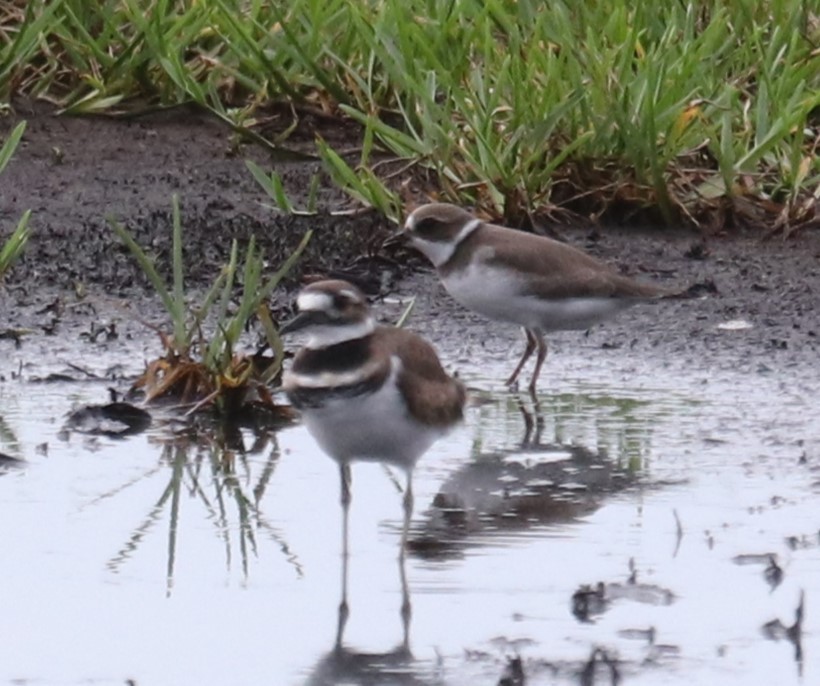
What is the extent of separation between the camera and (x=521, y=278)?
24.2 feet

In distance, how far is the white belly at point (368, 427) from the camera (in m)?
5.13

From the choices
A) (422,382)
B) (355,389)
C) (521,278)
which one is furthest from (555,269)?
(355,389)

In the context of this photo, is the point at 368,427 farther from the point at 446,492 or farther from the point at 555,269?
the point at 555,269

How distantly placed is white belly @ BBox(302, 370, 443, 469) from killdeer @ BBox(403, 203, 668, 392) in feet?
6.52

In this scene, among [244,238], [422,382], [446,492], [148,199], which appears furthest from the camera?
[148,199]

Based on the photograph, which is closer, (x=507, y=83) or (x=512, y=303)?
(x=512, y=303)

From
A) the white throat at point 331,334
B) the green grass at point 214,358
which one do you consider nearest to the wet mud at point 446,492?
the green grass at point 214,358

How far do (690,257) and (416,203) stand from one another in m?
1.13

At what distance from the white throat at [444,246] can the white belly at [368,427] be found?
2300mm

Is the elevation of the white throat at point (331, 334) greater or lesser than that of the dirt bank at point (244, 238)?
greater

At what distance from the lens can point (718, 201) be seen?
8.88 metres

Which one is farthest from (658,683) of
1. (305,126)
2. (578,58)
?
(305,126)

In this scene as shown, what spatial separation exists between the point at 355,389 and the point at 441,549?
0.43m

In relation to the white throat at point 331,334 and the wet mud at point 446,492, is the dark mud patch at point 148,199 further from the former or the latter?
the white throat at point 331,334
